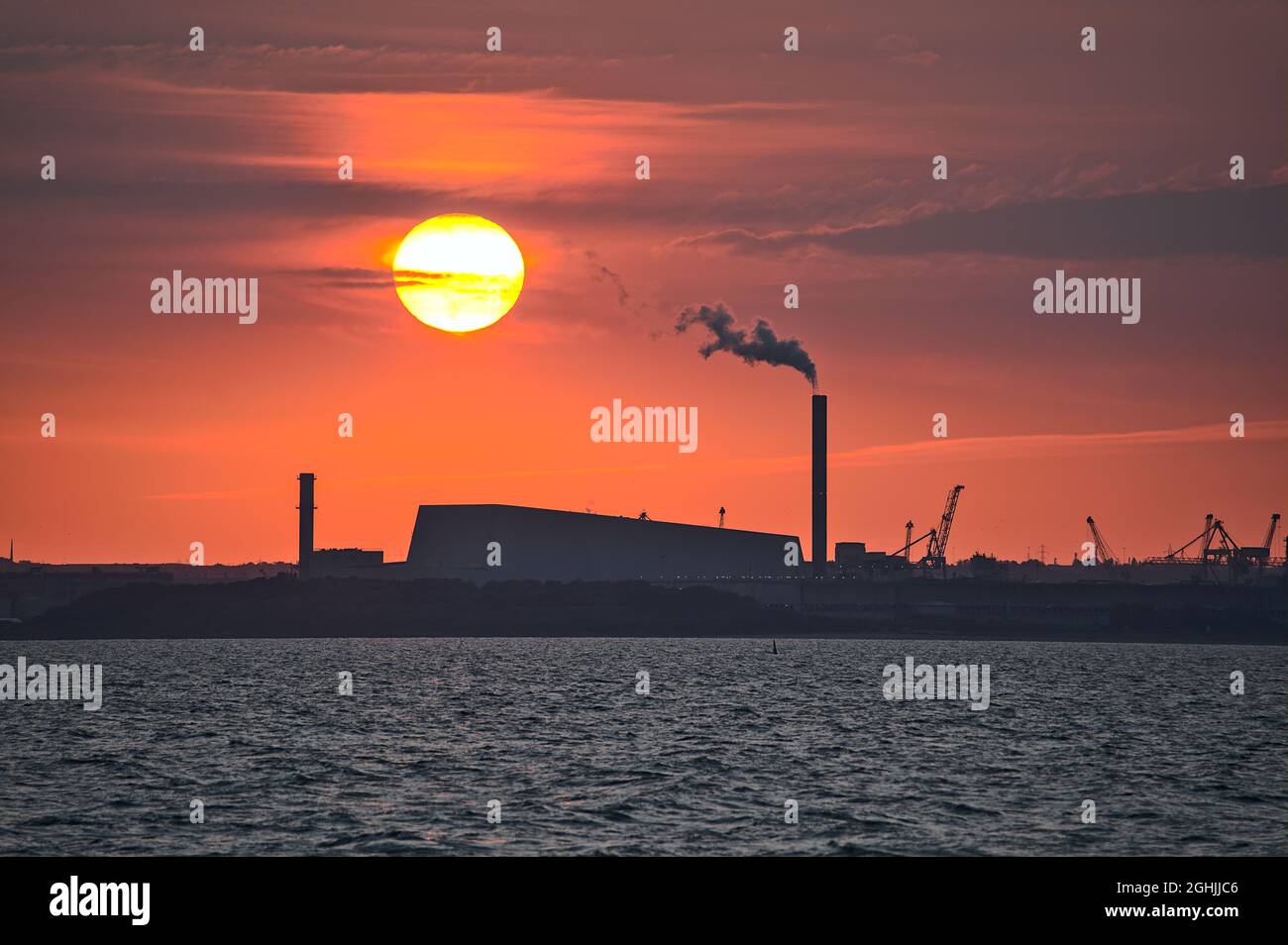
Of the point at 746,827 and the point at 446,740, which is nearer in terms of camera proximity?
the point at 746,827

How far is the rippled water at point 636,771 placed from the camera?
38531 mm

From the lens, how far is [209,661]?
6398 inches

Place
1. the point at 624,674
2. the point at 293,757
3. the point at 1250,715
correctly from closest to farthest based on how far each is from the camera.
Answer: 1. the point at 293,757
2. the point at 1250,715
3. the point at 624,674

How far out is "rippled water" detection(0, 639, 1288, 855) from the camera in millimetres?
38531

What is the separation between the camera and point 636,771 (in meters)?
52.2
